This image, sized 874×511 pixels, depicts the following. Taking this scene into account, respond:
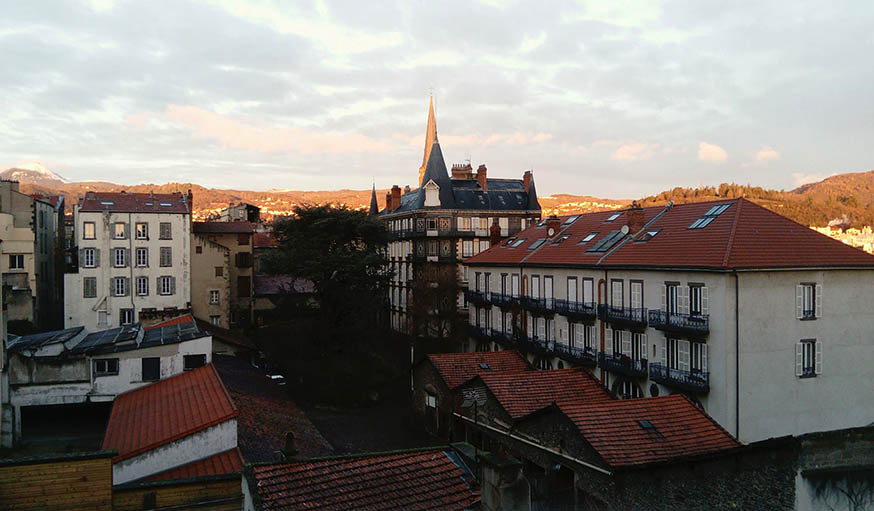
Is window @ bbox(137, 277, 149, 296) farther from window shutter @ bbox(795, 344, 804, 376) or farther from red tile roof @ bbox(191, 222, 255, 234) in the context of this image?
window shutter @ bbox(795, 344, 804, 376)

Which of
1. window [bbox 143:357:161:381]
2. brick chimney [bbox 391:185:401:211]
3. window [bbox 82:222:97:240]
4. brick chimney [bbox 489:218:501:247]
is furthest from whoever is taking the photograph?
brick chimney [bbox 391:185:401:211]

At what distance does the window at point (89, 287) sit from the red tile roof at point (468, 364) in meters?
28.8

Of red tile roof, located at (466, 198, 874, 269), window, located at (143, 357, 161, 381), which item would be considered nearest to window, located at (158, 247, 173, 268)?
window, located at (143, 357, 161, 381)

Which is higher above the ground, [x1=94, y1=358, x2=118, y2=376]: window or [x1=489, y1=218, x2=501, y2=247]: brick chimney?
[x1=489, y1=218, x2=501, y2=247]: brick chimney

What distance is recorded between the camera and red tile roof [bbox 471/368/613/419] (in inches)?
1071

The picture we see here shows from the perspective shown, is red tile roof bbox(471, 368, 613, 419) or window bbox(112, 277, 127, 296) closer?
red tile roof bbox(471, 368, 613, 419)

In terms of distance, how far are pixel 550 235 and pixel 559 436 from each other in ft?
88.0

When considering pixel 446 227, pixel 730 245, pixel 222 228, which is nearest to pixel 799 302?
pixel 730 245

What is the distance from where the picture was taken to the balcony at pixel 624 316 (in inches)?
1254

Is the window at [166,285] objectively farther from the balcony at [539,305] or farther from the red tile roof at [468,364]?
the balcony at [539,305]

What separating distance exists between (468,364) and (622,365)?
8.02 meters

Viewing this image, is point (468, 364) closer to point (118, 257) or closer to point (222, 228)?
point (118, 257)

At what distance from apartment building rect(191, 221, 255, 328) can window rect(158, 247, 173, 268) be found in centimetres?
262

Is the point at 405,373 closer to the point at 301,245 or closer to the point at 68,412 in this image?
the point at 301,245
